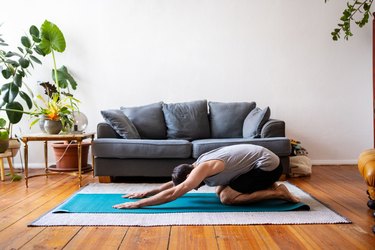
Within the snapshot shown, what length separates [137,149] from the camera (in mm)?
3979

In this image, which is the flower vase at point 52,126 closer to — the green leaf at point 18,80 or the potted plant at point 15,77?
the potted plant at point 15,77

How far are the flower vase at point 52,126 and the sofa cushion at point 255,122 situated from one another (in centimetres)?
201

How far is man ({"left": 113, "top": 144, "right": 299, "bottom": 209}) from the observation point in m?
2.79

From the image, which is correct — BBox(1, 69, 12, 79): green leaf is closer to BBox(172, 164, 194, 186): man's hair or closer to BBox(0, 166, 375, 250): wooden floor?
BBox(0, 166, 375, 250): wooden floor

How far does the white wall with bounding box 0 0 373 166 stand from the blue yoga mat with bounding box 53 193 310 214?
217 centimetres

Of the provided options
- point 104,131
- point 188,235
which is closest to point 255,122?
point 104,131

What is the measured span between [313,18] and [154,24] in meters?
2.08

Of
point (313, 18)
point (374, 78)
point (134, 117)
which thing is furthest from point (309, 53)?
point (134, 117)

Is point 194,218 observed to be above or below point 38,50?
below

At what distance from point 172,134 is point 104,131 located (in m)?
0.87

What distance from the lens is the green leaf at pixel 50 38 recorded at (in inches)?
186

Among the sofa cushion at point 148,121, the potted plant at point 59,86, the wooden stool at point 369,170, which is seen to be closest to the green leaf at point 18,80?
the potted plant at point 59,86

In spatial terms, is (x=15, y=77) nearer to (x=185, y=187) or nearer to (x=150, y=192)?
(x=150, y=192)

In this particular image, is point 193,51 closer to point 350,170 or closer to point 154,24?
point 154,24
